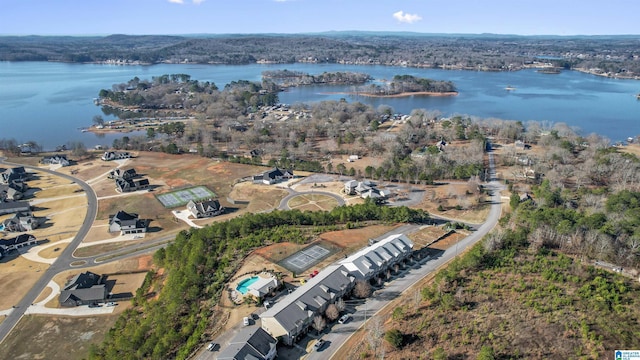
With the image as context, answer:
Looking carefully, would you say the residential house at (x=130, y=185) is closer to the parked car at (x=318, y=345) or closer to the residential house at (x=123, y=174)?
the residential house at (x=123, y=174)

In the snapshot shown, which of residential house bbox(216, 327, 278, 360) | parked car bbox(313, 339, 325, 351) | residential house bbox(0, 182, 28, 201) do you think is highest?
residential house bbox(0, 182, 28, 201)

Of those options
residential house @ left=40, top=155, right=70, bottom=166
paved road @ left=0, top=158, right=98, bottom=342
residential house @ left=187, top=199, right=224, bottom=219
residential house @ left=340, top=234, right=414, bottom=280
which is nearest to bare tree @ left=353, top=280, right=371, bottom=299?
residential house @ left=340, top=234, right=414, bottom=280

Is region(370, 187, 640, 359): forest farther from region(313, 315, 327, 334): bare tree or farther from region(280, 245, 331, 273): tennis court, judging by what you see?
region(280, 245, 331, 273): tennis court

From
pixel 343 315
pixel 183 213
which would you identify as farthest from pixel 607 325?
pixel 183 213

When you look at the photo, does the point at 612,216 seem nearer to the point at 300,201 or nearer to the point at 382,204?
the point at 382,204

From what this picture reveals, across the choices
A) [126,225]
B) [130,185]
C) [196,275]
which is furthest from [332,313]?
[130,185]

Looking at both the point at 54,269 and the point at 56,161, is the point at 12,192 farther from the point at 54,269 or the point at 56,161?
the point at 54,269
